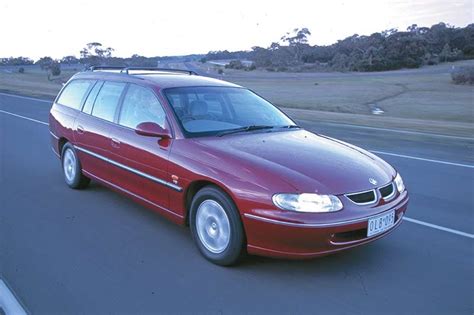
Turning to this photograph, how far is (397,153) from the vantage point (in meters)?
9.71

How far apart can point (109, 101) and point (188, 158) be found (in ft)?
6.30

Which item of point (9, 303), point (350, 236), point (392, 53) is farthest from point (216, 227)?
point (392, 53)

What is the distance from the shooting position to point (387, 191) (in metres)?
4.20

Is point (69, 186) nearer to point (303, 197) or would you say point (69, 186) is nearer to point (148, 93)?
point (148, 93)

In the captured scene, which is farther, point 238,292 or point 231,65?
point 231,65

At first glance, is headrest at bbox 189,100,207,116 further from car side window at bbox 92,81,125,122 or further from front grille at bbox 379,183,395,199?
front grille at bbox 379,183,395,199

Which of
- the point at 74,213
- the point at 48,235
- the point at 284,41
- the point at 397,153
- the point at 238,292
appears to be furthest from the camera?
the point at 284,41

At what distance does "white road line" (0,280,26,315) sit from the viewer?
337 centimetres

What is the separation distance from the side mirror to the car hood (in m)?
0.38

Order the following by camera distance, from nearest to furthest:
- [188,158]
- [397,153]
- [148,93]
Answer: [188,158] < [148,93] < [397,153]

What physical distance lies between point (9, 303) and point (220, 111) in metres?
2.78

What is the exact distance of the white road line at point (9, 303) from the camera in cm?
337

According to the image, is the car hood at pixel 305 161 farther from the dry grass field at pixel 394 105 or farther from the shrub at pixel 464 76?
the shrub at pixel 464 76

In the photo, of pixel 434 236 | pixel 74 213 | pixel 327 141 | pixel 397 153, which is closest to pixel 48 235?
pixel 74 213
